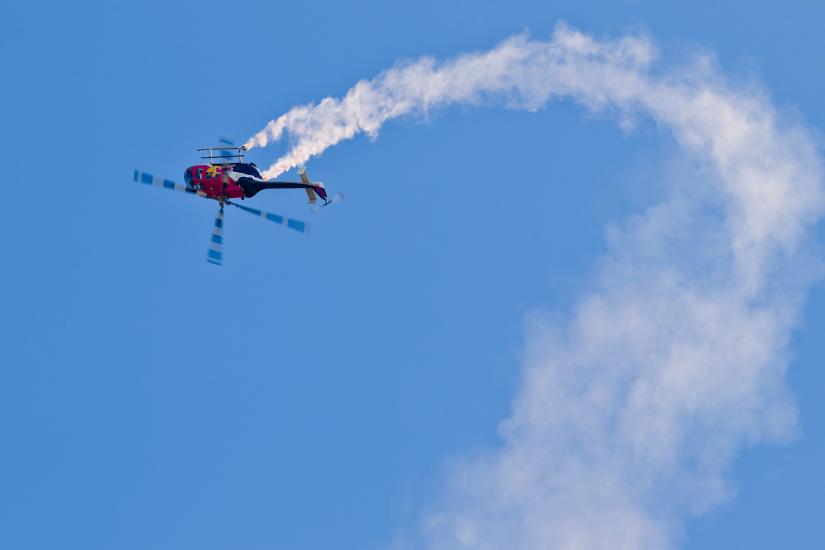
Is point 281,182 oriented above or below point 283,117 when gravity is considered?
below

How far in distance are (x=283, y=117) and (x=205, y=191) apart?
6383mm

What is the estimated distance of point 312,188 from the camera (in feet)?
231

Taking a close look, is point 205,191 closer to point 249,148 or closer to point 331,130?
point 249,148

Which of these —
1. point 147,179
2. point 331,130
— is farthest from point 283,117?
point 147,179

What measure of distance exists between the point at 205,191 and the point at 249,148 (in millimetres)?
3352

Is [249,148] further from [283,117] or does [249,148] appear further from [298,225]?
[298,225]

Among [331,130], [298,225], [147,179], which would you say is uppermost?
[331,130]

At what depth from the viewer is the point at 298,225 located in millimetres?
65375

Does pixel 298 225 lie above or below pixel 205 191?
below

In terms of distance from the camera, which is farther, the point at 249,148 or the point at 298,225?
the point at 249,148

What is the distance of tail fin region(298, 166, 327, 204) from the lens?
70375 mm

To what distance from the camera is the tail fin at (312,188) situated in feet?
231

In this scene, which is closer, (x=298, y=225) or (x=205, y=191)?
(x=298, y=225)

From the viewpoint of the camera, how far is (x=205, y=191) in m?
70.5
